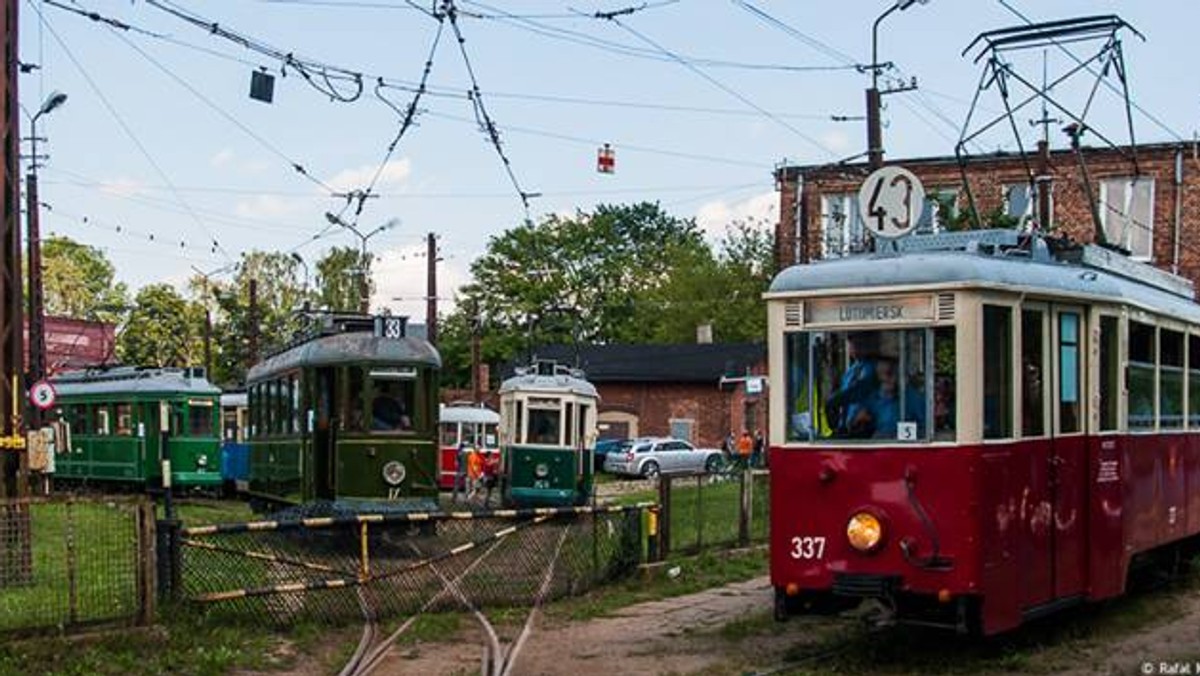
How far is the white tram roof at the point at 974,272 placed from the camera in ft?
35.5

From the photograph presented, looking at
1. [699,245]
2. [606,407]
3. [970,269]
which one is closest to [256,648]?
[970,269]

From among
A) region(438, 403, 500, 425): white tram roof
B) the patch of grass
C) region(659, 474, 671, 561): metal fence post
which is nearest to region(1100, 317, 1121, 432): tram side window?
the patch of grass

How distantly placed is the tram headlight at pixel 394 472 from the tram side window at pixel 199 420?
1554cm

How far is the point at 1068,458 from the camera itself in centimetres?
1173

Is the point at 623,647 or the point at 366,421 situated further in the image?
the point at 366,421

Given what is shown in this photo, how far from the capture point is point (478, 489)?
1591 inches

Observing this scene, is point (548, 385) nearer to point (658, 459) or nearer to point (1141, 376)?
point (1141, 376)

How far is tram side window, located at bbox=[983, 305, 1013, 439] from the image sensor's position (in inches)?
424

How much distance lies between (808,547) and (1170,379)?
4887 millimetres

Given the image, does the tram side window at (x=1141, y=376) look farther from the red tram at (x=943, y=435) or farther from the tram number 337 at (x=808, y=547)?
the tram number 337 at (x=808, y=547)

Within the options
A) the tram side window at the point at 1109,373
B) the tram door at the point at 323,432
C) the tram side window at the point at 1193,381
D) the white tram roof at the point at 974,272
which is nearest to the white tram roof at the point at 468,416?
the tram door at the point at 323,432

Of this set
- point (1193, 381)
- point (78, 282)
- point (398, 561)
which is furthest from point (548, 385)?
point (78, 282)

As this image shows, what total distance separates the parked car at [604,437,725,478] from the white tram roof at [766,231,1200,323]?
1484 inches

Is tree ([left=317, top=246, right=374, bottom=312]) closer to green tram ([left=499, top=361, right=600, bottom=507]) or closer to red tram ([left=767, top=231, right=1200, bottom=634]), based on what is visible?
green tram ([left=499, top=361, right=600, bottom=507])
